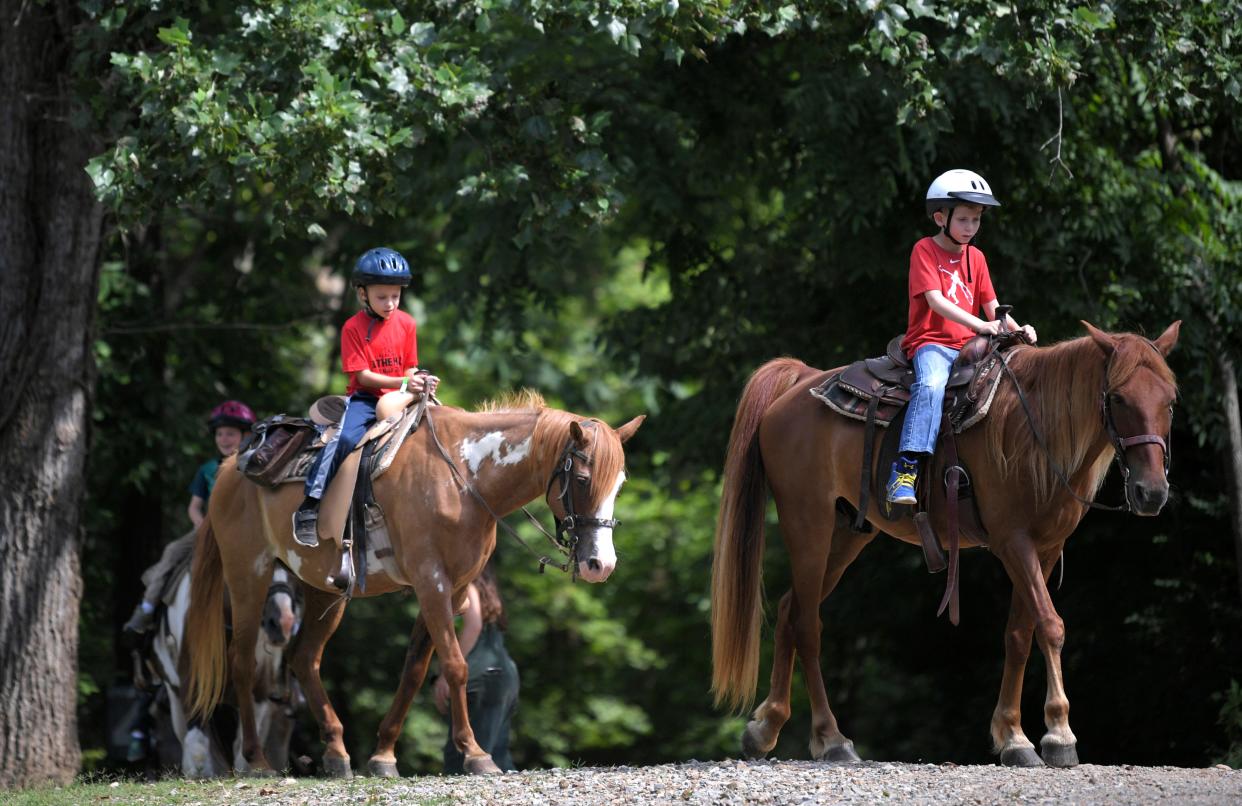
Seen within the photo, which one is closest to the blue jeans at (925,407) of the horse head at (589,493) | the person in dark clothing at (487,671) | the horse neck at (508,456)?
the horse head at (589,493)

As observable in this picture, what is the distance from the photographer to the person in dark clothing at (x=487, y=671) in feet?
→ 35.4

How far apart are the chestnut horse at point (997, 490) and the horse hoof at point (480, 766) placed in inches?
52.3

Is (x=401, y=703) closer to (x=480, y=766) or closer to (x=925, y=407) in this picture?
(x=480, y=766)

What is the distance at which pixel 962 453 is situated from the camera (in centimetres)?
855

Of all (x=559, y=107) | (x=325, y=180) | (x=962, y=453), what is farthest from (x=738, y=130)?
(x=962, y=453)

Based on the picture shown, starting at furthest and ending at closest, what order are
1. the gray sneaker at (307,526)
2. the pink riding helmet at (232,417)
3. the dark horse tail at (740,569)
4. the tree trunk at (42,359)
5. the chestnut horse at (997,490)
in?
the pink riding helmet at (232,417) → the tree trunk at (42,359) → the gray sneaker at (307,526) → the dark horse tail at (740,569) → the chestnut horse at (997,490)

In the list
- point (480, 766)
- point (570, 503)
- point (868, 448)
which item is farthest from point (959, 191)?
point (480, 766)

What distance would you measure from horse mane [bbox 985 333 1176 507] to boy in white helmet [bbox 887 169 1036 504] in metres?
0.32

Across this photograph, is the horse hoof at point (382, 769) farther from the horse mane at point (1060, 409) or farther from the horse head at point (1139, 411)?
the horse head at point (1139, 411)

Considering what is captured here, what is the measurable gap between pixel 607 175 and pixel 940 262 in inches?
128

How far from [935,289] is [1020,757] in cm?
254

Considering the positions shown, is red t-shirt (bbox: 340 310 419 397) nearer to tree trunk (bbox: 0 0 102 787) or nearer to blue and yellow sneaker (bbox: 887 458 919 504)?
blue and yellow sneaker (bbox: 887 458 919 504)

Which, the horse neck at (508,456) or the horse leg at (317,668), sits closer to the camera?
the horse neck at (508,456)

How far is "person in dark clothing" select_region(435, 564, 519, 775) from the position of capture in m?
10.8
